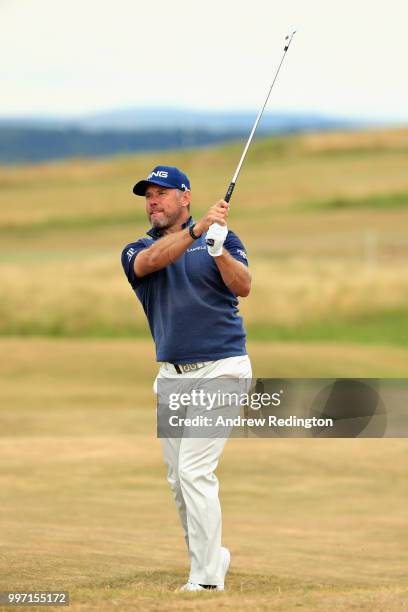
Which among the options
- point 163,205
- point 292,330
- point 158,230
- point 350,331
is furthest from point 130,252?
point 292,330

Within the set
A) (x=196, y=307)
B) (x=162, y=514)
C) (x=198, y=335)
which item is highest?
(x=196, y=307)

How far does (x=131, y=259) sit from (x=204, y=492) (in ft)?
4.34

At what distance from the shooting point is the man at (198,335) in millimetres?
7348

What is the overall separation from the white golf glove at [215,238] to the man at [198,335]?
0.11 metres

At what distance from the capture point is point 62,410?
21.6 meters

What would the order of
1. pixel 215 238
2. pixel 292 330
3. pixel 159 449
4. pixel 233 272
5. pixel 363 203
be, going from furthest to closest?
1. pixel 363 203
2. pixel 292 330
3. pixel 159 449
4. pixel 233 272
5. pixel 215 238

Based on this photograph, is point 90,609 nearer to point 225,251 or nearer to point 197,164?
point 225,251

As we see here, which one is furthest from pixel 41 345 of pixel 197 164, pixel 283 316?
pixel 197 164

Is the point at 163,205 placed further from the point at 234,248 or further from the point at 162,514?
the point at 162,514

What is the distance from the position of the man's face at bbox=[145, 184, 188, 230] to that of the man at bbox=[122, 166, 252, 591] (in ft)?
0.16

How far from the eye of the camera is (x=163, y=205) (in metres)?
7.61

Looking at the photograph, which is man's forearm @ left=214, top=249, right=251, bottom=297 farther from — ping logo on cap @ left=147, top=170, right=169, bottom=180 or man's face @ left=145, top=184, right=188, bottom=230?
ping logo on cap @ left=147, top=170, right=169, bottom=180

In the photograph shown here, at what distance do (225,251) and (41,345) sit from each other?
22593 millimetres

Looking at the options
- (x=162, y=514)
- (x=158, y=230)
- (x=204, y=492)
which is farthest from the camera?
(x=162, y=514)
